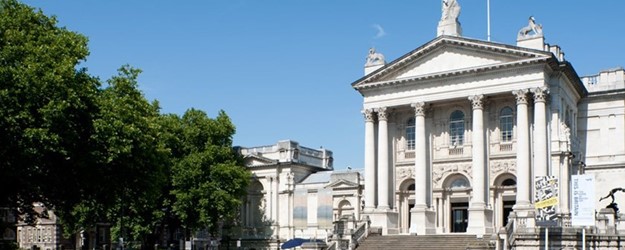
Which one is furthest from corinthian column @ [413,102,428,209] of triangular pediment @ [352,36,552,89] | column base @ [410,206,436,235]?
triangular pediment @ [352,36,552,89]

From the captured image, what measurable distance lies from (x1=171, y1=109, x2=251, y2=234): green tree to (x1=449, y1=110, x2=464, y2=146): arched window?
19402 millimetres

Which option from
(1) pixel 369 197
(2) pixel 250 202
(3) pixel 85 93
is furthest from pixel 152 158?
(2) pixel 250 202

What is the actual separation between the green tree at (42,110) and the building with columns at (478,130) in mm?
21265

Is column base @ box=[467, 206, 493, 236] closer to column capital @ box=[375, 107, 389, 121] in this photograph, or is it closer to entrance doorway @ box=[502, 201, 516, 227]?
entrance doorway @ box=[502, 201, 516, 227]

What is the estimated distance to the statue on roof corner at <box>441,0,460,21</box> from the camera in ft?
166

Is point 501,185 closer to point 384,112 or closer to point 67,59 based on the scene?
point 384,112

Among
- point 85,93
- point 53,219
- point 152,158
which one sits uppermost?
point 85,93

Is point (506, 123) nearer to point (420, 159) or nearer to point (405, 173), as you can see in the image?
point (420, 159)

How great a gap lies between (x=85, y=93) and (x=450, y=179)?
82.1 feet

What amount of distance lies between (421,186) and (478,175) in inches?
153

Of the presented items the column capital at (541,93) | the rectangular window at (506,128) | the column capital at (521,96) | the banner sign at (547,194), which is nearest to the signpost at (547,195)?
the banner sign at (547,194)

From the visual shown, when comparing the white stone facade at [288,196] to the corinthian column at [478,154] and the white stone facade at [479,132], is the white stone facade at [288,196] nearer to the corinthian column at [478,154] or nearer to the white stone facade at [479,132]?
the white stone facade at [479,132]

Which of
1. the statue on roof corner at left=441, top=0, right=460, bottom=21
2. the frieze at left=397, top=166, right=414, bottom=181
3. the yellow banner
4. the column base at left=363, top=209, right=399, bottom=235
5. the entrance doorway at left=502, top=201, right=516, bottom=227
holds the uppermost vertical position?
the statue on roof corner at left=441, top=0, right=460, bottom=21

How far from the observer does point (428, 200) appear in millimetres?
49688
